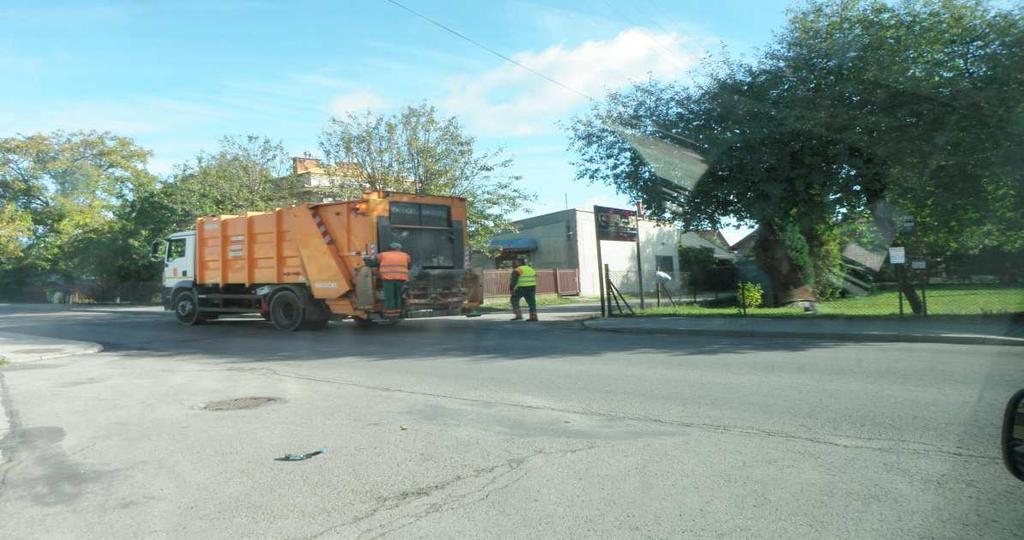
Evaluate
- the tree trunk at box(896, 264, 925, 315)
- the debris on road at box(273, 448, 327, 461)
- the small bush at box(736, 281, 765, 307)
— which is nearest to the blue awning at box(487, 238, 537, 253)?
the small bush at box(736, 281, 765, 307)

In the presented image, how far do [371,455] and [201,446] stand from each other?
5.09 ft

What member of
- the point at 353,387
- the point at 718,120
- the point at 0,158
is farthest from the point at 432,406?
the point at 0,158

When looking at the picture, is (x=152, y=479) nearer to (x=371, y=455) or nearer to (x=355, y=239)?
(x=371, y=455)

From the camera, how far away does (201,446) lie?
5730 millimetres

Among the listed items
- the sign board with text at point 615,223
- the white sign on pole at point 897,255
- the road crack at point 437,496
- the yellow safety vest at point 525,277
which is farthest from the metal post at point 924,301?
the road crack at point 437,496

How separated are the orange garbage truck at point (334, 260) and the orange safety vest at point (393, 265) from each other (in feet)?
1.00

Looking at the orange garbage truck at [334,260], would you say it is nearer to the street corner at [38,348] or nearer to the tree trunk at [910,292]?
the street corner at [38,348]

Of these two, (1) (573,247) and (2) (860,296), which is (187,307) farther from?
(2) (860,296)

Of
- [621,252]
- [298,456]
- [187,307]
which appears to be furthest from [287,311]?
[621,252]

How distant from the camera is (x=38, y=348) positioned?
520 inches

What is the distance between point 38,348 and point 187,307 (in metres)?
5.61

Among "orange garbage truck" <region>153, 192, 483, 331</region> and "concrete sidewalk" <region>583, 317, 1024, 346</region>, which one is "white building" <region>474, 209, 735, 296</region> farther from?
"orange garbage truck" <region>153, 192, 483, 331</region>

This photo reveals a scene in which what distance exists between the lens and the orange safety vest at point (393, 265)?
45.8ft

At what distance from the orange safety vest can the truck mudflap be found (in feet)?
1.28
